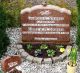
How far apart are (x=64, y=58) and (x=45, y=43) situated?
1.98 feet

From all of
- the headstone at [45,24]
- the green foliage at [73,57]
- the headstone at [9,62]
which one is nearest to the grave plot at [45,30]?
the headstone at [45,24]

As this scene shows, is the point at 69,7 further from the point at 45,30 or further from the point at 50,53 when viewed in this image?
the point at 50,53

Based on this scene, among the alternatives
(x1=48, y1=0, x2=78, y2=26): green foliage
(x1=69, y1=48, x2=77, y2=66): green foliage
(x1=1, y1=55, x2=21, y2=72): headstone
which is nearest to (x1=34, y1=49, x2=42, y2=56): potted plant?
(x1=69, y1=48, x2=77, y2=66): green foliage

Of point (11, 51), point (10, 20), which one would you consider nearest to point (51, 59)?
point (11, 51)

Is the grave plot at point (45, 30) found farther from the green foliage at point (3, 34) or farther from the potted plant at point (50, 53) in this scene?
the green foliage at point (3, 34)

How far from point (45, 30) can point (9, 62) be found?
205 centimetres

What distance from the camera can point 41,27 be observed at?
802cm

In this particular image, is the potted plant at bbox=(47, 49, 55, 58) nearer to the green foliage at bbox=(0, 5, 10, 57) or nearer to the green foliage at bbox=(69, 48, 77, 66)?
the green foliage at bbox=(69, 48, 77, 66)

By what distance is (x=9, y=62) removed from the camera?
6.17 meters

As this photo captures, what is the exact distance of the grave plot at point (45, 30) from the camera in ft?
25.7

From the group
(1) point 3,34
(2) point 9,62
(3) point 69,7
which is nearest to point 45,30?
(1) point 3,34

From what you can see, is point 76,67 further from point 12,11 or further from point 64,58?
point 12,11

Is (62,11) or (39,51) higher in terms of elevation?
(62,11)

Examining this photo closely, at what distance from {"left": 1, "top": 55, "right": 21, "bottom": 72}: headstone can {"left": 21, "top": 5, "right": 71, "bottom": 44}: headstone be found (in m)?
1.81
